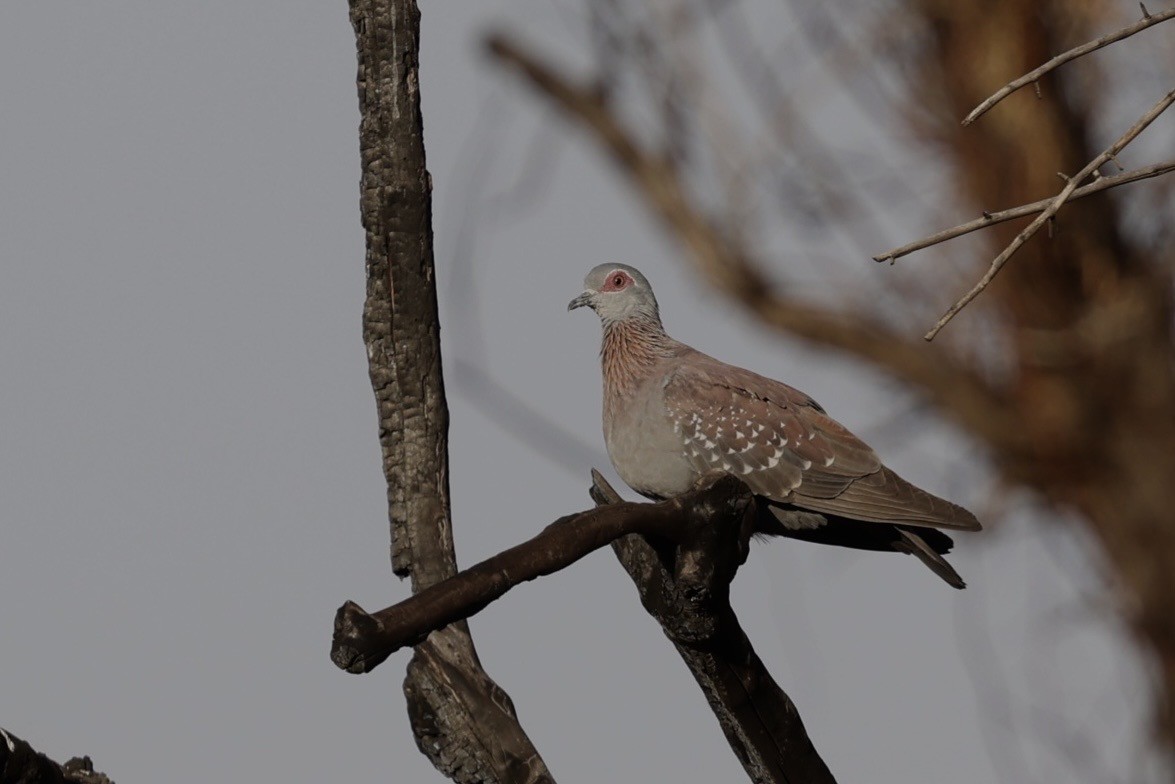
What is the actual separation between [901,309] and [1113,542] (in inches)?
66.2

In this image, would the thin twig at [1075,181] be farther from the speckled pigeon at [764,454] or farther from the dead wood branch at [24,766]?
the speckled pigeon at [764,454]

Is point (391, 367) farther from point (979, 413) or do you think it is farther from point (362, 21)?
point (979, 413)

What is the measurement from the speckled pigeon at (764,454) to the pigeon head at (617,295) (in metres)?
0.28

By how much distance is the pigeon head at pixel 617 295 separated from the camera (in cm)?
680

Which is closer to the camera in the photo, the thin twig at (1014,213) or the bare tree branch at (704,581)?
the thin twig at (1014,213)

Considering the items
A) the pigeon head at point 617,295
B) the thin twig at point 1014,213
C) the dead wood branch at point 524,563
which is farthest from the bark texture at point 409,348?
the pigeon head at point 617,295

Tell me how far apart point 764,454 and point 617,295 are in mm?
1091

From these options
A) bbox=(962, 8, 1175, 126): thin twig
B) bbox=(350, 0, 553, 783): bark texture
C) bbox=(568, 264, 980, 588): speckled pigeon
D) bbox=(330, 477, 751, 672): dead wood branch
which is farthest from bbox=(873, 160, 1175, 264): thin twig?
bbox=(568, 264, 980, 588): speckled pigeon

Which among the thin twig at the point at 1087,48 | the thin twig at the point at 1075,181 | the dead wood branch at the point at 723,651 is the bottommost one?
the dead wood branch at the point at 723,651

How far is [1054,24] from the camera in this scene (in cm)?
924

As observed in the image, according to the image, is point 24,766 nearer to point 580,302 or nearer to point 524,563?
point 524,563

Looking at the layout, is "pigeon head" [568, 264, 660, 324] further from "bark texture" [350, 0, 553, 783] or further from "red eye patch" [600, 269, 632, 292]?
"bark texture" [350, 0, 553, 783]

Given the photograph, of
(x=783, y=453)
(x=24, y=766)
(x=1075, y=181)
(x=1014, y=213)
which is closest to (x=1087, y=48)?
(x=1075, y=181)

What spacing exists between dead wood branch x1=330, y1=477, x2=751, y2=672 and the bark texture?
2.62ft
